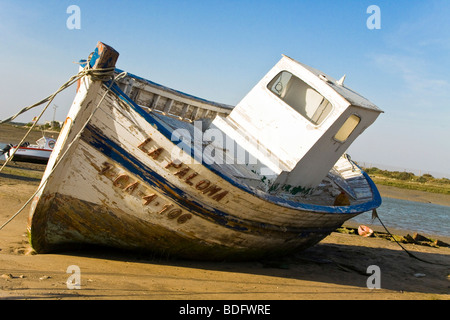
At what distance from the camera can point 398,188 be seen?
3209 cm

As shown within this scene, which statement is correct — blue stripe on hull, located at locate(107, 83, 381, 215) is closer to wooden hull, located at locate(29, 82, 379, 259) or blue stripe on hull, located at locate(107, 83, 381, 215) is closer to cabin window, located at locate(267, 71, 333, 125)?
wooden hull, located at locate(29, 82, 379, 259)

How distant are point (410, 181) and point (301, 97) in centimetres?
3742

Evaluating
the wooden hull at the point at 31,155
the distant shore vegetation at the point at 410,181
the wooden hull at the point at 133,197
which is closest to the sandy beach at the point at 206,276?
the wooden hull at the point at 133,197

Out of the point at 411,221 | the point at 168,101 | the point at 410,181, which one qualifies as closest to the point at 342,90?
the point at 168,101

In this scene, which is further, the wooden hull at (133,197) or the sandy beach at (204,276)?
the wooden hull at (133,197)

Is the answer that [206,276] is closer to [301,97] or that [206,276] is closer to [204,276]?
[204,276]

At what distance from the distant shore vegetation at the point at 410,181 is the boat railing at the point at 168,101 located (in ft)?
90.6

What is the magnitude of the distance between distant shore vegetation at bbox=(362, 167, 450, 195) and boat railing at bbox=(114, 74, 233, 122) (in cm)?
2762

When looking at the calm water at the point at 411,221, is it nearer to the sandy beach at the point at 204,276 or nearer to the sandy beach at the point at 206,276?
the sandy beach at the point at 206,276

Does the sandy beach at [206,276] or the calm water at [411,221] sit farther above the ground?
the calm water at [411,221]

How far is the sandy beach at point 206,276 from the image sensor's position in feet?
14.0

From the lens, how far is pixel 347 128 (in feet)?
23.6
